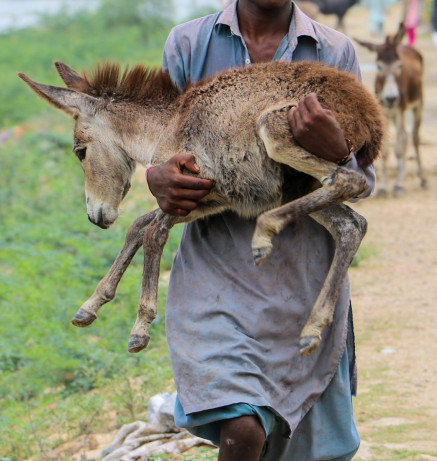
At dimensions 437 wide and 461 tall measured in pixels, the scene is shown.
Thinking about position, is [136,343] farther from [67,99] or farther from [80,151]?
[67,99]

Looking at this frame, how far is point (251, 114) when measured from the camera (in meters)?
3.23

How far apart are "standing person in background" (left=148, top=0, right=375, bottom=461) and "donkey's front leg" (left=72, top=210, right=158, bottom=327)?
270mm

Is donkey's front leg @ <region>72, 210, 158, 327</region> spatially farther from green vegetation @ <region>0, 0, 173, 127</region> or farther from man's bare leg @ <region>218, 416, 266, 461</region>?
green vegetation @ <region>0, 0, 173, 127</region>

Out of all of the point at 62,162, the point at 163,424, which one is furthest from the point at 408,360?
the point at 62,162

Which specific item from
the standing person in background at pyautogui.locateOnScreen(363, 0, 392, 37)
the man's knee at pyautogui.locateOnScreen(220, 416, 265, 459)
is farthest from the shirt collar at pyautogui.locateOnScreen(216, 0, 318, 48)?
the standing person in background at pyautogui.locateOnScreen(363, 0, 392, 37)

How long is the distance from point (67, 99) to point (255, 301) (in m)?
1.21

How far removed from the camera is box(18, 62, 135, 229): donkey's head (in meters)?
3.60

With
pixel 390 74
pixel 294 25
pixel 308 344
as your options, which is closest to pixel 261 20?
pixel 294 25

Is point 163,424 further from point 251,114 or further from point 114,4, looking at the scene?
point 114,4

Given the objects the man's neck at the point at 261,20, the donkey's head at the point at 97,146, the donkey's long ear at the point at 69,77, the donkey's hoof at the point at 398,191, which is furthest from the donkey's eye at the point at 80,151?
the donkey's hoof at the point at 398,191

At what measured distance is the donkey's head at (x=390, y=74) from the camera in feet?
35.4

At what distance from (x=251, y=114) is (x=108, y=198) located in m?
0.81

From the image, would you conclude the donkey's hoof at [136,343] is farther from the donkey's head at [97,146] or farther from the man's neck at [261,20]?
the man's neck at [261,20]

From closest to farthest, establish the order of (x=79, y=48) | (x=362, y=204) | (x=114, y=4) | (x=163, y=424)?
(x=163, y=424) → (x=362, y=204) → (x=79, y=48) → (x=114, y=4)
